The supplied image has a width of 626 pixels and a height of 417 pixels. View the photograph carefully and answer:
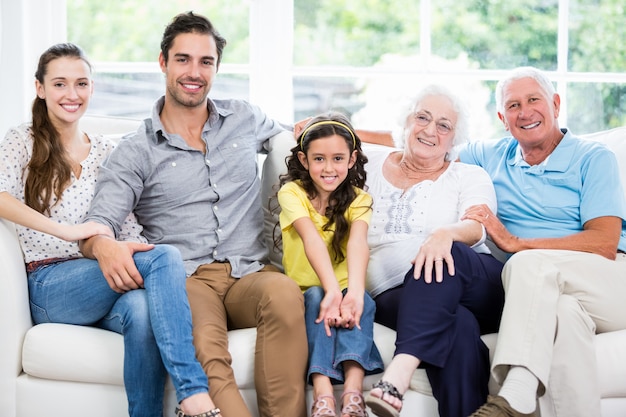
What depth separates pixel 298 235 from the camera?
246cm

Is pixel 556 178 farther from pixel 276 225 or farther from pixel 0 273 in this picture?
pixel 0 273

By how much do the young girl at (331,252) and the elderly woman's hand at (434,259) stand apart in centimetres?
18

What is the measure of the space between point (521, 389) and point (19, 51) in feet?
8.16

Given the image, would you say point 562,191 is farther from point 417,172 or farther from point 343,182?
point 343,182

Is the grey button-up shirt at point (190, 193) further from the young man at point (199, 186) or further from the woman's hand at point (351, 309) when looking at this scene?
the woman's hand at point (351, 309)

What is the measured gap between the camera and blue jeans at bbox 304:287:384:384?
7.07 ft

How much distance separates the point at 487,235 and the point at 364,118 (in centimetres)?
134

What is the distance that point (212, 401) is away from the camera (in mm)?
2061

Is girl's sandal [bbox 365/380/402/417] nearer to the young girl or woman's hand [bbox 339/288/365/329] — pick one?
the young girl

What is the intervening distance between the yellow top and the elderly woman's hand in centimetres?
26

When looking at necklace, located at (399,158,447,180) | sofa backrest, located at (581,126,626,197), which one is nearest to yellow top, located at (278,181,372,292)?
necklace, located at (399,158,447,180)

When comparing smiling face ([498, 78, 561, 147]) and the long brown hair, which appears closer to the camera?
the long brown hair

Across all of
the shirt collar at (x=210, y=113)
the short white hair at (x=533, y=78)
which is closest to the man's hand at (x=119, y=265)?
the shirt collar at (x=210, y=113)

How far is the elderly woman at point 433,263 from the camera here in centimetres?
211
